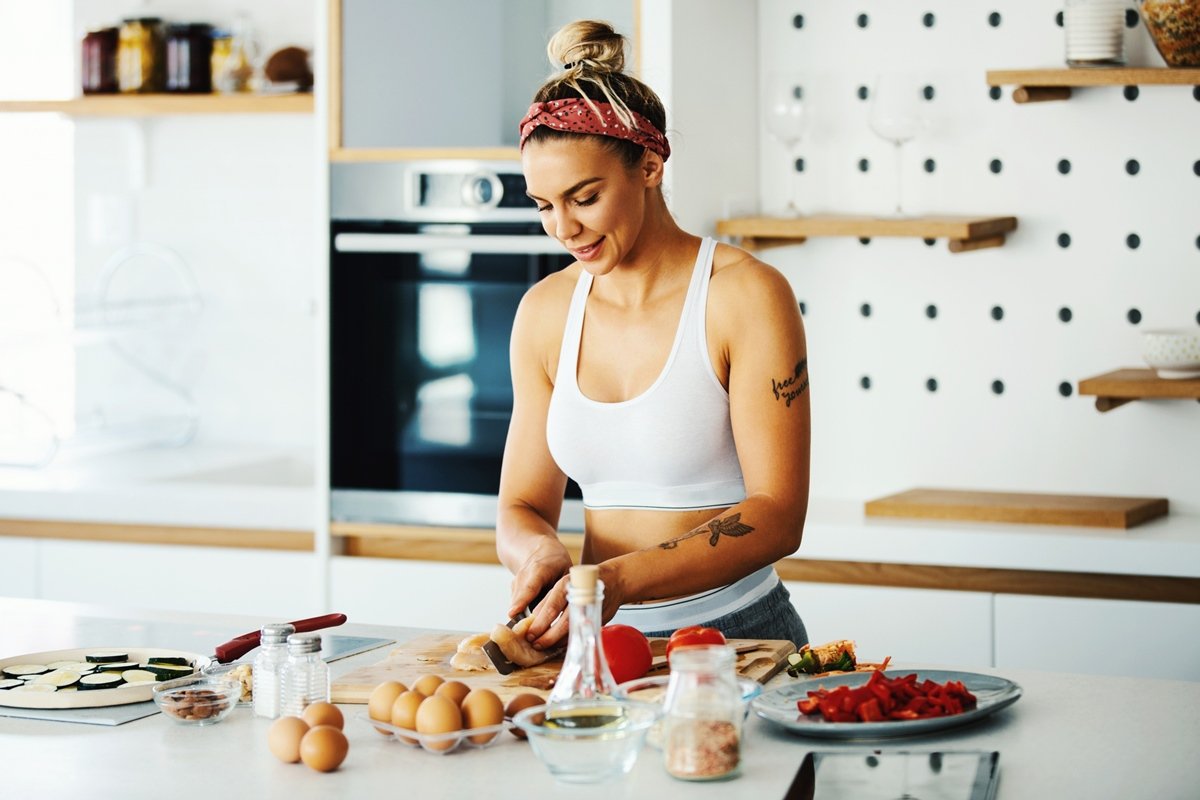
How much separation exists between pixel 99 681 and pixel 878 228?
6.18ft

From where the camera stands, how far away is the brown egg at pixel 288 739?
1.43 m

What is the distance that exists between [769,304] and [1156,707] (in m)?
0.68

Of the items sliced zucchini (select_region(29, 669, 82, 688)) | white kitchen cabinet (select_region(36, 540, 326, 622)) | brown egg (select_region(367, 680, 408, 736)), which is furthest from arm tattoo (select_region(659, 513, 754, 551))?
white kitchen cabinet (select_region(36, 540, 326, 622))

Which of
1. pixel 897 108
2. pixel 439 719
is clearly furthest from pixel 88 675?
pixel 897 108

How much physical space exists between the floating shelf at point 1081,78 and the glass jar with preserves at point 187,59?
1.89 metres

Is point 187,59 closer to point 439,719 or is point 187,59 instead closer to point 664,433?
point 664,433

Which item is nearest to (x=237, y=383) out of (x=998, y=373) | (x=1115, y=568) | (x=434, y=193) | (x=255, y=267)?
(x=255, y=267)

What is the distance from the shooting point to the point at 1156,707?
1.61 metres

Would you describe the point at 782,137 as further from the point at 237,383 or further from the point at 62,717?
the point at 62,717

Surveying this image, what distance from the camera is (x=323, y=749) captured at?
4.58 ft

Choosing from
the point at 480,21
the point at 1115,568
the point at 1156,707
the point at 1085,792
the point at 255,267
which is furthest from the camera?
the point at 255,267

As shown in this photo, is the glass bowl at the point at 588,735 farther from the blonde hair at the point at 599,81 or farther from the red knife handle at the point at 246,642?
the blonde hair at the point at 599,81

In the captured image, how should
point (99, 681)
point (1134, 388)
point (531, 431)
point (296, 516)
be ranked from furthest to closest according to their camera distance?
1. point (296, 516)
2. point (1134, 388)
3. point (531, 431)
4. point (99, 681)

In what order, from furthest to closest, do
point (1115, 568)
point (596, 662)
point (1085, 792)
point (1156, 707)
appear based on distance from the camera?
point (1115, 568)
point (1156, 707)
point (596, 662)
point (1085, 792)
